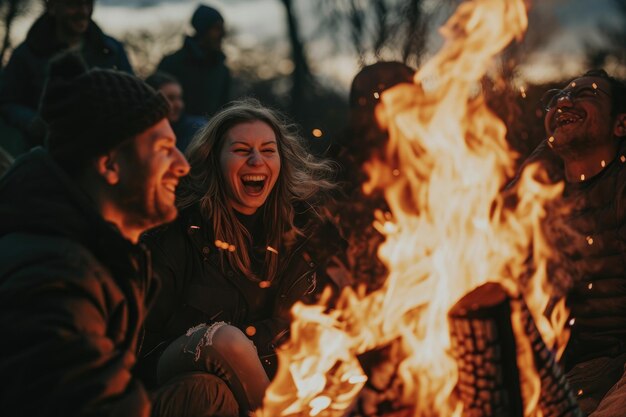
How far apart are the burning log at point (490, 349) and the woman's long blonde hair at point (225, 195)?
5.06 feet

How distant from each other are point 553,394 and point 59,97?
251cm

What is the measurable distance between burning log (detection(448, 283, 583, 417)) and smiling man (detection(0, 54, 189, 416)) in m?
1.41

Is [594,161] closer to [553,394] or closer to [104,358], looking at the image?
[553,394]

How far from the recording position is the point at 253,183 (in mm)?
4906

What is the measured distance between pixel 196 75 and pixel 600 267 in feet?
16.4

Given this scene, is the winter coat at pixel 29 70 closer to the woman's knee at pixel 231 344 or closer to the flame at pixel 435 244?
the flame at pixel 435 244

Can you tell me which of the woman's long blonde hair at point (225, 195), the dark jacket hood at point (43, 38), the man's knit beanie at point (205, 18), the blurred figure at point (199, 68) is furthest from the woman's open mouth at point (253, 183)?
the man's knit beanie at point (205, 18)

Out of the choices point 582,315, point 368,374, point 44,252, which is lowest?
point 582,315

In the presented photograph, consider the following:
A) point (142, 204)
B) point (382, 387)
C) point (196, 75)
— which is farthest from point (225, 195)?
point (196, 75)

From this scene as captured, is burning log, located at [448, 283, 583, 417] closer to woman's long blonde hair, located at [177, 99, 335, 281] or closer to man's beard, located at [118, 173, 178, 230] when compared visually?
man's beard, located at [118, 173, 178, 230]

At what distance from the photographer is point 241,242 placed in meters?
4.73

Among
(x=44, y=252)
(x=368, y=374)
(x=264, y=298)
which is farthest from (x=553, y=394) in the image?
(x=44, y=252)

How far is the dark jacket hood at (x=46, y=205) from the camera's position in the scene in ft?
8.77

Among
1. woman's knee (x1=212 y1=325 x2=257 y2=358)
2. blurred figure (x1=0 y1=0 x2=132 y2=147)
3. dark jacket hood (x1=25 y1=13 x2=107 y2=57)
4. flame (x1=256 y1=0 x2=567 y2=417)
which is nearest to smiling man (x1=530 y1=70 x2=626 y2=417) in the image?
flame (x1=256 y1=0 x2=567 y2=417)
